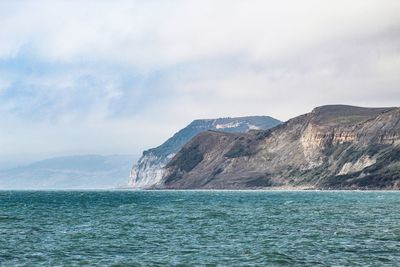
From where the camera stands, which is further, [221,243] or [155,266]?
[221,243]

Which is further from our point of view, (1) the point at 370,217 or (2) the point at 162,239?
(1) the point at 370,217

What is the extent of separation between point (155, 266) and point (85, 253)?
984cm

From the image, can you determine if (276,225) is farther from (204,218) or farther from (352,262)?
(352,262)

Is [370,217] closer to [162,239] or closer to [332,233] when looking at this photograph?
[332,233]

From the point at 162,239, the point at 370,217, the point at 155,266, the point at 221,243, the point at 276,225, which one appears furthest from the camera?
the point at 370,217

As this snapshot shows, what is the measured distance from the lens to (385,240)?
6656 cm

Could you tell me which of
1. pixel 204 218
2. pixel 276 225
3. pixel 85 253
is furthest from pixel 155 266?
pixel 204 218

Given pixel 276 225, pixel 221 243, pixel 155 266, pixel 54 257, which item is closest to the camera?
pixel 155 266

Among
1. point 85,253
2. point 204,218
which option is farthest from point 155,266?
point 204,218

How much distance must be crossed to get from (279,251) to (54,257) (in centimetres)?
1914

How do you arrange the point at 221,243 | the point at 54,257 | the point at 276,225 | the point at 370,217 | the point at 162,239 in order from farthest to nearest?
the point at 370,217 → the point at 276,225 → the point at 162,239 → the point at 221,243 → the point at 54,257

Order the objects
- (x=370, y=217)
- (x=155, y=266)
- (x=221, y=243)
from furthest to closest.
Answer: (x=370, y=217), (x=221, y=243), (x=155, y=266)

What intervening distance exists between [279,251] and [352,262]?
26.5 feet

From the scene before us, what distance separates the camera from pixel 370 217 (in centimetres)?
9762
